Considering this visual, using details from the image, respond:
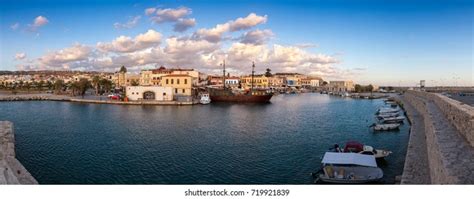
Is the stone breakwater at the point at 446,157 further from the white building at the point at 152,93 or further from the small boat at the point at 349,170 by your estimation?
the white building at the point at 152,93

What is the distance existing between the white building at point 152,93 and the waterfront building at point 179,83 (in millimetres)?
3927

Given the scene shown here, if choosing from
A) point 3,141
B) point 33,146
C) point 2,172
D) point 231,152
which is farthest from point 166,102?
point 2,172

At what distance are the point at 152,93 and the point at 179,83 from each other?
460 centimetres

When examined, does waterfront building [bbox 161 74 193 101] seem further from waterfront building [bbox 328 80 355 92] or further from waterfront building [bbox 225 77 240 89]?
waterfront building [bbox 328 80 355 92]

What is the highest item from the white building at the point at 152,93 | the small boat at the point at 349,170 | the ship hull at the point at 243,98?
the white building at the point at 152,93

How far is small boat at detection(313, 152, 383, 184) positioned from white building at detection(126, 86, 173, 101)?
67.2 feet

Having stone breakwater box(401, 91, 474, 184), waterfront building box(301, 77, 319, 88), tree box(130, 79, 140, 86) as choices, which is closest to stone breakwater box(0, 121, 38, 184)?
stone breakwater box(401, 91, 474, 184)

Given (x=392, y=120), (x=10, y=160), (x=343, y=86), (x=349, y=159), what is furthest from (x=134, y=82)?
(x=349, y=159)

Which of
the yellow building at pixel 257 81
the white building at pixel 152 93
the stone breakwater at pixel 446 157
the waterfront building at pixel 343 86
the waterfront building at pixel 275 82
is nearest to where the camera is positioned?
the stone breakwater at pixel 446 157

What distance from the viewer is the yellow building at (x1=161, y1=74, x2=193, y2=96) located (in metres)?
30.4

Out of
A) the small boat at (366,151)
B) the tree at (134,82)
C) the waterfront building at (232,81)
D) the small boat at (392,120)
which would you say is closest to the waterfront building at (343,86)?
the waterfront building at (232,81)

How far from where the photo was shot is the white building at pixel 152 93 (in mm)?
26156
